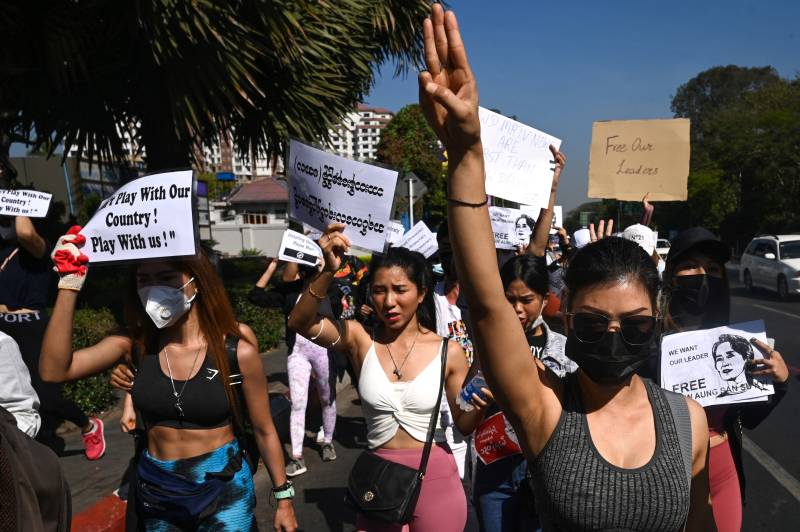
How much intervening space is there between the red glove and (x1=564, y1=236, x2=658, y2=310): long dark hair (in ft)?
5.72

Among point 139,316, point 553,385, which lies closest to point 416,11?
point 139,316

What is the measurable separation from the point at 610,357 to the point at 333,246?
1.24m

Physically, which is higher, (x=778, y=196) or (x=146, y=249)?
(x=778, y=196)

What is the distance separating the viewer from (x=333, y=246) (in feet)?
8.04

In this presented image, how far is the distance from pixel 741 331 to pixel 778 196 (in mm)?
34546

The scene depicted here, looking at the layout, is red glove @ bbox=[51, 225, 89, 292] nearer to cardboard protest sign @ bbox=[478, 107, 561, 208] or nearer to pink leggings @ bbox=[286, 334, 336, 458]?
cardboard protest sign @ bbox=[478, 107, 561, 208]

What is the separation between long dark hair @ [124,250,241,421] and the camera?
247 centimetres

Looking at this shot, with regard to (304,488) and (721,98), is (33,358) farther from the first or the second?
(721,98)

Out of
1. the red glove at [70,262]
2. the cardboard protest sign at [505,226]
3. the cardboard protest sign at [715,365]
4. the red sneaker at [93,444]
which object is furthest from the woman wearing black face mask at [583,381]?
the red sneaker at [93,444]

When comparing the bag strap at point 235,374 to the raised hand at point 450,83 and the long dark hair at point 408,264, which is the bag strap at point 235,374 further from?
the raised hand at point 450,83

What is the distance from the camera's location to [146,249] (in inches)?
91.9

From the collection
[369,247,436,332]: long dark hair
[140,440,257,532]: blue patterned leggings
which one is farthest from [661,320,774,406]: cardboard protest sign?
[140,440,257,532]: blue patterned leggings

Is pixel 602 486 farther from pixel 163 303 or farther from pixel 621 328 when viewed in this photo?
pixel 163 303

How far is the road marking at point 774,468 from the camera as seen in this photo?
4270mm
